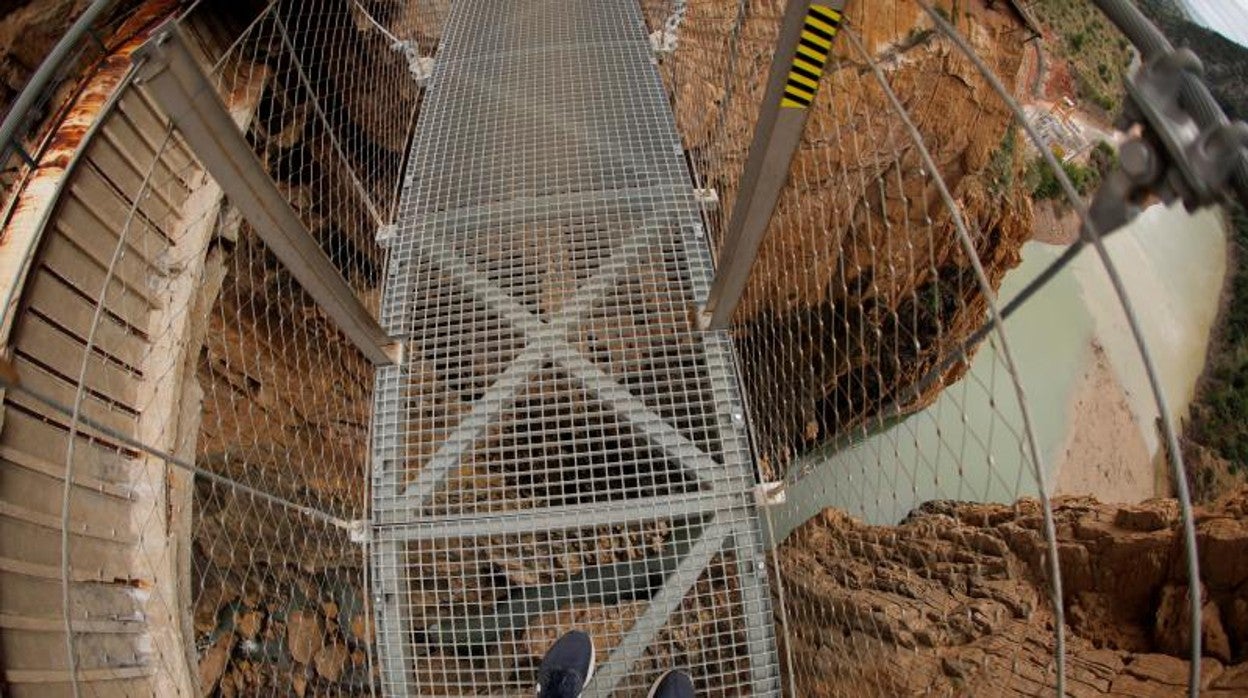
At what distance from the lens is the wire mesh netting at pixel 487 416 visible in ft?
5.74

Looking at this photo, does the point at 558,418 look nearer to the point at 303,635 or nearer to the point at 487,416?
the point at 487,416

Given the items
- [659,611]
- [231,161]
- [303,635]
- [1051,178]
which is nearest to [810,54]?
[231,161]

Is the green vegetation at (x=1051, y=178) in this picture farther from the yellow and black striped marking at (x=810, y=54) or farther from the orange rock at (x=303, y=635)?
the orange rock at (x=303, y=635)

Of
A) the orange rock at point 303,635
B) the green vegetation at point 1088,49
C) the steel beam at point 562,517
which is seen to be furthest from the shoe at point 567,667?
the green vegetation at point 1088,49

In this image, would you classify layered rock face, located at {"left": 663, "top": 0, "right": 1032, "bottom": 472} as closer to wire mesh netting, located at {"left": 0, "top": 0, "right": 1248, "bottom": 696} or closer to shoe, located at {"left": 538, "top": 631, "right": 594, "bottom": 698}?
wire mesh netting, located at {"left": 0, "top": 0, "right": 1248, "bottom": 696}

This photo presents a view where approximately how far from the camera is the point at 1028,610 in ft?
7.97

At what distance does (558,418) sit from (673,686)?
941 mm

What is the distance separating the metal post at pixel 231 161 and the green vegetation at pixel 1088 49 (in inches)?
562

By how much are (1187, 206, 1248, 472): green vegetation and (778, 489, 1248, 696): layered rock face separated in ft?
30.3

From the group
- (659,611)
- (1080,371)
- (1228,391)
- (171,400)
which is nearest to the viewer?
(171,400)

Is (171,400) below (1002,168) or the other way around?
below

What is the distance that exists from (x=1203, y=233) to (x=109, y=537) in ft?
53.7

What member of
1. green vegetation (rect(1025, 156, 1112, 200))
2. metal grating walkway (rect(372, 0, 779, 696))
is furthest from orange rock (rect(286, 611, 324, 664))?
green vegetation (rect(1025, 156, 1112, 200))

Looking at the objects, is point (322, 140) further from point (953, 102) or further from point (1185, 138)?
point (953, 102)
